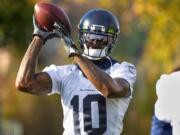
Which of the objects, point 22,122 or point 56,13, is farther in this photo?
point 22,122

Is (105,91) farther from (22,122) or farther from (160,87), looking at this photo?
(22,122)

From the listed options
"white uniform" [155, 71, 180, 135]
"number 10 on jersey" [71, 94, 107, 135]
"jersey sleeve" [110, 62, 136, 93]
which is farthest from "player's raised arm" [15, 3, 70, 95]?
"white uniform" [155, 71, 180, 135]

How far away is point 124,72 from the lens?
918cm

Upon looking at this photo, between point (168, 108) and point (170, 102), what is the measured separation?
0.16 feet

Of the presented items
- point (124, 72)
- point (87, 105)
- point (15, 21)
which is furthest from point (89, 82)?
point (15, 21)

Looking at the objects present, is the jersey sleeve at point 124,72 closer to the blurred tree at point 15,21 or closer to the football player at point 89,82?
the football player at point 89,82

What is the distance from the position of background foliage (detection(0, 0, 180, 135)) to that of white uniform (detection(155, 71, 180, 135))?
22.7 ft

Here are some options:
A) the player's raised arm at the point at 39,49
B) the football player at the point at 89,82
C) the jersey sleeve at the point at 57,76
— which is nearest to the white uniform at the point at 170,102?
the football player at the point at 89,82

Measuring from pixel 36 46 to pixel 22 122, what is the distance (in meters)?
17.3

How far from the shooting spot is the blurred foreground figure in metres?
8.56

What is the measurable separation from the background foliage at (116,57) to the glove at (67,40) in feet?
21.6

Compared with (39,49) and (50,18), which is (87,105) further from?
(50,18)

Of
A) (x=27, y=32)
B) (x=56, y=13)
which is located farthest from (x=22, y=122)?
(x=56, y=13)

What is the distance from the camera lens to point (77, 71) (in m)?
9.20
